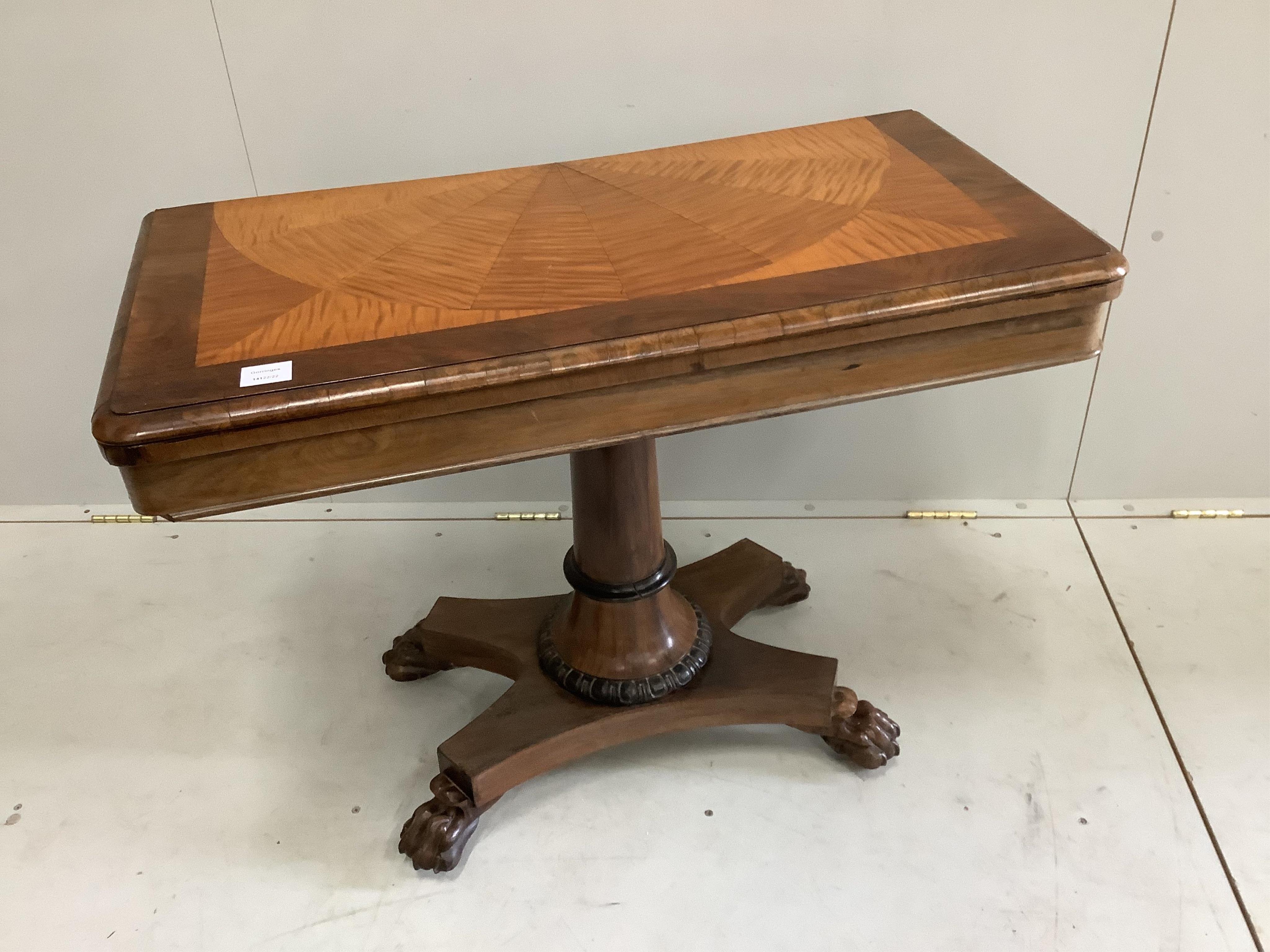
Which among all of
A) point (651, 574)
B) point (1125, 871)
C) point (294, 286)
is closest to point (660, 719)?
point (651, 574)

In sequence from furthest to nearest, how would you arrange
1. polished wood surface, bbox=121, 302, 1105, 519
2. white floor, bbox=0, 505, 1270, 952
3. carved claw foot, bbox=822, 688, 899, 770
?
carved claw foot, bbox=822, 688, 899, 770
white floor, bbox=0, 505, 1270, 952
polished wood surface, bbox=121, 302, 1105, 519

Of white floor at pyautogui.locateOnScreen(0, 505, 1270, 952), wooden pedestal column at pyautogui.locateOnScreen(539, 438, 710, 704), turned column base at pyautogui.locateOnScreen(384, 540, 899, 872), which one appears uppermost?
wooden pedestal column at pyautogui.locateOnScreen(539, 438, 710, 704)

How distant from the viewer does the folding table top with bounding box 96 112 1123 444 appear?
95cm

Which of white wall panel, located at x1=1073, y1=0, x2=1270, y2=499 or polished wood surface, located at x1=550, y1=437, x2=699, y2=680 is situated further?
white wall panel, located at x1=1073, y1=0, x2=1270, y2=499

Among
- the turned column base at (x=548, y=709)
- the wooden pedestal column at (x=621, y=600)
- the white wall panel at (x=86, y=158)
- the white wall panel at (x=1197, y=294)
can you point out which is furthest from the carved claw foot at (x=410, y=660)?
the white wall panel at (x=1197, y=294)

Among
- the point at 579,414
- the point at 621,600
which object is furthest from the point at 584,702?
the point at 579,414

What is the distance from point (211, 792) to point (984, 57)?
1.55 metres

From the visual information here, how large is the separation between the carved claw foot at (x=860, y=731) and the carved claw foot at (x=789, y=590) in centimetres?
30

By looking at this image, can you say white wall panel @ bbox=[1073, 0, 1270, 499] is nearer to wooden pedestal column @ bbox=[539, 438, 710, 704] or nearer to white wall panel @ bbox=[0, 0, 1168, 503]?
white wall panel @ bbox=[0, 0, 1168, 503]

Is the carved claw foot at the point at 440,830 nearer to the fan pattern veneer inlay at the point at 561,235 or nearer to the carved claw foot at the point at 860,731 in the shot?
the carved claw foot at the point at 860,731

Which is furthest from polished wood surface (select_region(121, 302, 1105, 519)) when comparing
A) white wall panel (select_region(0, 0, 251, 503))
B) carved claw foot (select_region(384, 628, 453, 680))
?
white wall panel (select_region(0, 0, 251, 503))

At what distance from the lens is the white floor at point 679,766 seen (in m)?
1.29

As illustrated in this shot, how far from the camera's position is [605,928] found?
50.5 inches

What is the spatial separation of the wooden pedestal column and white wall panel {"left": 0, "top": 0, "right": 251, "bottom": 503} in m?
0.86
